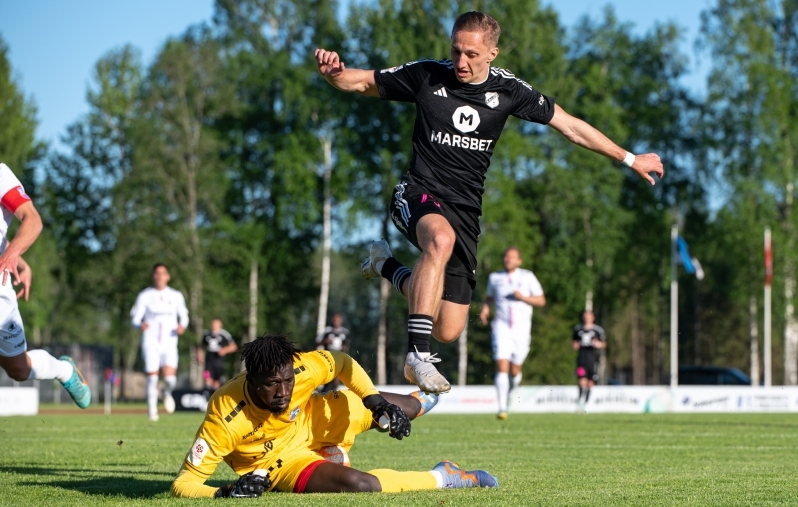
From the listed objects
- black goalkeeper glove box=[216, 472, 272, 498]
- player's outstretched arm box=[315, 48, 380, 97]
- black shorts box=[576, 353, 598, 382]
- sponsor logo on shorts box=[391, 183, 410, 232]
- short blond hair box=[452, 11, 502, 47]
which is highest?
short blond hair box=[452, 11, 502, 47]

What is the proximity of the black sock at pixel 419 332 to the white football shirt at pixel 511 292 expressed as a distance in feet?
35.0

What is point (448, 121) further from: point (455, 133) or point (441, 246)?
point (441, 246)

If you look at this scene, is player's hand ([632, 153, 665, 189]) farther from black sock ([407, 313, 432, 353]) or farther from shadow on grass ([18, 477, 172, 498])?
shadow on grass ([18, 477, 172, 498])

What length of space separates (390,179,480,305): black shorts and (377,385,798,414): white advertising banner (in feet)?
57.3

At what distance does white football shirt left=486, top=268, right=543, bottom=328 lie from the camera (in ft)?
58.6

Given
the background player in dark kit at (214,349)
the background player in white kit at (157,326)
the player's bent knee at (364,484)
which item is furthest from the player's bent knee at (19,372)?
the background player in dark kit at (214,349)

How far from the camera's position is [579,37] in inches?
1984

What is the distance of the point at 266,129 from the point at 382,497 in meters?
43.2

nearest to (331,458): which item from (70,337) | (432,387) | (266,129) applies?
(432,387)

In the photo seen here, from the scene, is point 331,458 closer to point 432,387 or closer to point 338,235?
point 432,387

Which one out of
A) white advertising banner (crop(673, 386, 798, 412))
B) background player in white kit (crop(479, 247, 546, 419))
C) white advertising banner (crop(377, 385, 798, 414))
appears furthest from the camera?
white advertising banner (crop(673, 386, 798, 412))

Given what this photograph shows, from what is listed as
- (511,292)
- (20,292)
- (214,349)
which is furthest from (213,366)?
(20,292)

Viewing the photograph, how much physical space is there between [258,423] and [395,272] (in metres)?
1.99

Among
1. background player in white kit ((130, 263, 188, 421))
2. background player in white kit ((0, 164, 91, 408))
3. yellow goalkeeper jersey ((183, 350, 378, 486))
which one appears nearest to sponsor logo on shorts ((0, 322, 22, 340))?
background player in white kit ((0, 164, 91, 408))
